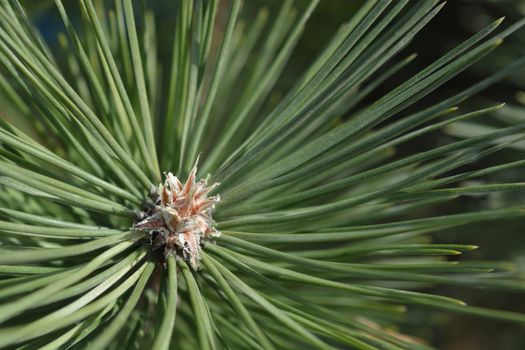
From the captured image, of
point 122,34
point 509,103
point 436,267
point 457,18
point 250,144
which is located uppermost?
point 457,18

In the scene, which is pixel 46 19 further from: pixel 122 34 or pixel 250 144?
pixel 250 144

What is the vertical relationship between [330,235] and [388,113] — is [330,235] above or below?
below

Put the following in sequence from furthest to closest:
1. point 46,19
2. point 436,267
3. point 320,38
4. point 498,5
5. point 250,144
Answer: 1. point 46,19
2. point 320,38
3. point 498,5
4. point 250,144
5. point 436,267

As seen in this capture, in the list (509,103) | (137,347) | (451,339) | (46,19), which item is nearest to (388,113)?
(137,347)
